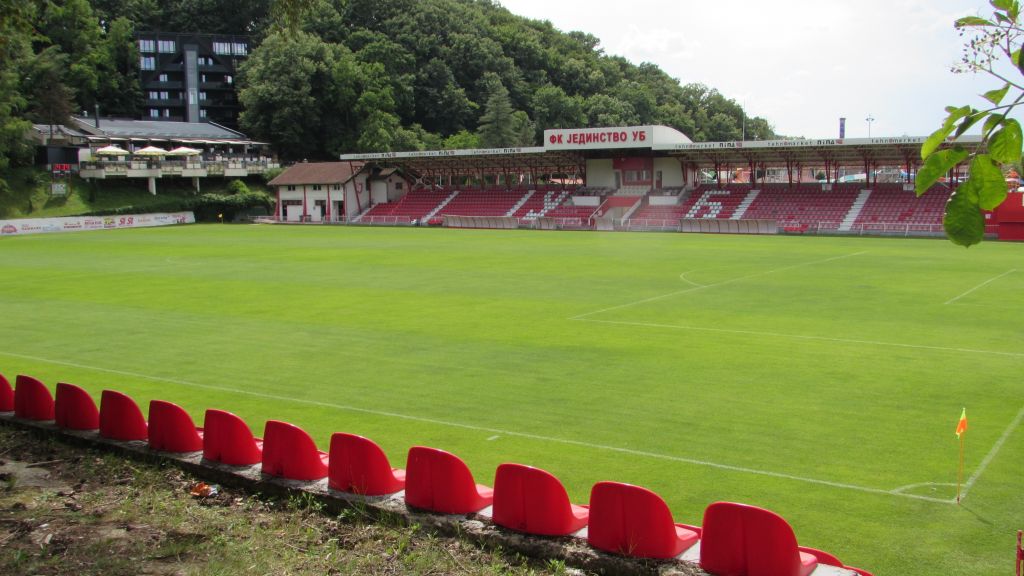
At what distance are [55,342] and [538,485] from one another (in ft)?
53.9

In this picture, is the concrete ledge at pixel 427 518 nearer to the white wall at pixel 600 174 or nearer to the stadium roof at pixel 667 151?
the stadium roof at pixel 667 151

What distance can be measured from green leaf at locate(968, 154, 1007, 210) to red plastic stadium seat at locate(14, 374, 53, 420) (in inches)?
482

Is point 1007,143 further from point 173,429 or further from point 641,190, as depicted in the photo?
point 641,190

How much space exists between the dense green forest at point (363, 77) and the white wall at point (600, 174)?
3400cm

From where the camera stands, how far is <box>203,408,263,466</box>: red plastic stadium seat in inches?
389

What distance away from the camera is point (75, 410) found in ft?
37.4

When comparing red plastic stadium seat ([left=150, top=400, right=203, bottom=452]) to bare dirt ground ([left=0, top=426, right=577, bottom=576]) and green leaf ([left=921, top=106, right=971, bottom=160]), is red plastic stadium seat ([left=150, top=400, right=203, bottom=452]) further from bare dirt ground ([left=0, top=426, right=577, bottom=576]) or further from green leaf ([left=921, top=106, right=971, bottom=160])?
green leaf ([left=921, top=106, right=971, bottom=160])

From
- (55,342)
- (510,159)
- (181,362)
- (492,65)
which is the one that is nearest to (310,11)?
(181,362)

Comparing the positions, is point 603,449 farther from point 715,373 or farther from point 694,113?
point 694,113

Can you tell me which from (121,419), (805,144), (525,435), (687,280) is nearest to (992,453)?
(525,435)

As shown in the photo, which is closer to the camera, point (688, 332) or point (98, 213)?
point (688, 332)

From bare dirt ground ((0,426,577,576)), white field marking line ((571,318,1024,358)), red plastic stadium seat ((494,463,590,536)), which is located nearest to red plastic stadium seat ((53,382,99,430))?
bare dirt ground ((0,426,577,576))

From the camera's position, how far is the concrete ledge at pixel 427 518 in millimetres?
7109

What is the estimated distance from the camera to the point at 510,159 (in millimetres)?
80875
